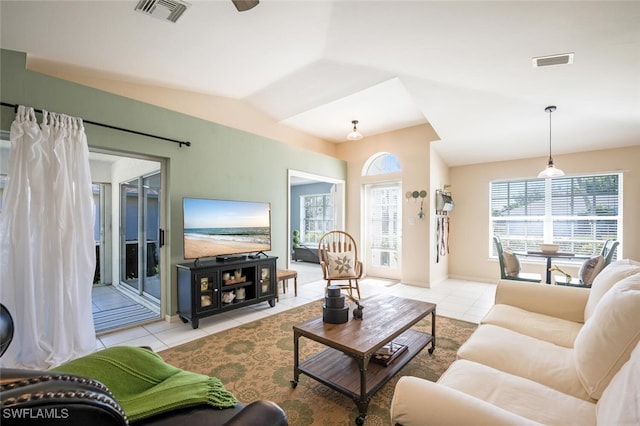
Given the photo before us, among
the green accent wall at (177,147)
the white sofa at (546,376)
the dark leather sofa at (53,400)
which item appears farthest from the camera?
the green accent wall at (177,147)

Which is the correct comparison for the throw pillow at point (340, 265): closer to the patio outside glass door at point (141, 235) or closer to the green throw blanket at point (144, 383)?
the patio outside glass door at point (141, 235)

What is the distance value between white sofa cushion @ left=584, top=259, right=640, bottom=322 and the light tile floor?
162cm

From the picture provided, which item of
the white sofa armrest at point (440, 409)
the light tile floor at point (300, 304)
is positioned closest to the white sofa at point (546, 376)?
the white sofa armrest at point (440, 409)

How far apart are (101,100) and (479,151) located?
5.58 metres

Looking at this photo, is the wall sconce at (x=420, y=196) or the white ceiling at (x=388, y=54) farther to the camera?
the wall sconce at (x=420, y=196)

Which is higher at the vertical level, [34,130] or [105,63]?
[105,63]

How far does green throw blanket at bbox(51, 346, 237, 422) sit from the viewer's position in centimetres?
110

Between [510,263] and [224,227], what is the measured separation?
3.82 metres

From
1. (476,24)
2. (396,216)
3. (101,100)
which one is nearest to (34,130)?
(101,100)

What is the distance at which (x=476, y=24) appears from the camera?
7.74 ft

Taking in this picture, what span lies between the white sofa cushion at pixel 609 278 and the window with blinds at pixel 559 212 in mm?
3543

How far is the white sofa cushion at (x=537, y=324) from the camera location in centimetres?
182

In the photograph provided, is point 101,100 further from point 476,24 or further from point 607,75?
point 607,75

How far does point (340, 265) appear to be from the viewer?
4219mm
